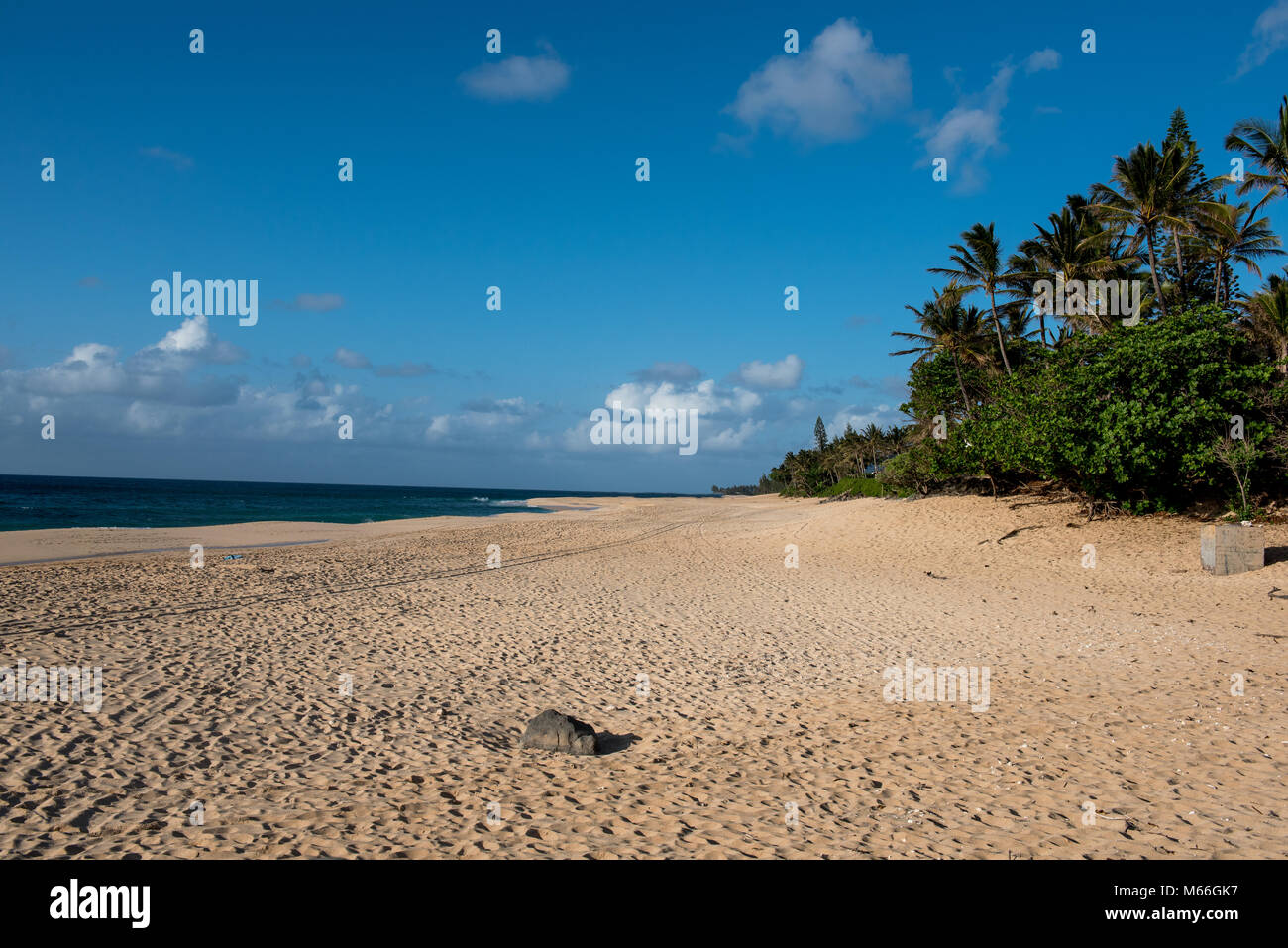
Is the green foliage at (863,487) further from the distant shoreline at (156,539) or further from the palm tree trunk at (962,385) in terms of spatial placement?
the distant shoreline at (156,539)

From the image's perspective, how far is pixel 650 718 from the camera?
755cm

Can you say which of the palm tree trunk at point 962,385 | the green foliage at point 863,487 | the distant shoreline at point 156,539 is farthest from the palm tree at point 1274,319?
the distant shoreline at point 156,539

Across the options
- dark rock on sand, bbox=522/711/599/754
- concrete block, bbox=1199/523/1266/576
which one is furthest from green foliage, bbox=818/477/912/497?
dark rock on sand, bbox=522/711/599/754

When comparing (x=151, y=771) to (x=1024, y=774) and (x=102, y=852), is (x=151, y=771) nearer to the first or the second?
(x=102, y=852)

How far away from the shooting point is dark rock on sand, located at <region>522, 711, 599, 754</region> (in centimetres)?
648

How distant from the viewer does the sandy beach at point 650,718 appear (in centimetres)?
477

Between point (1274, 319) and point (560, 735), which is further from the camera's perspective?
point (1274, 319)

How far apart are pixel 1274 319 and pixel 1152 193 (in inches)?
226

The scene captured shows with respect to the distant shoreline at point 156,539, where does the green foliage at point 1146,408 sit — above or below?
above

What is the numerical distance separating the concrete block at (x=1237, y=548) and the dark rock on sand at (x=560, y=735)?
1614 cm

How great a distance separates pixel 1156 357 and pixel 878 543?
9.44 meters

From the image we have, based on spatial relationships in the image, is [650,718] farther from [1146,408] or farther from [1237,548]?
[1146,408]

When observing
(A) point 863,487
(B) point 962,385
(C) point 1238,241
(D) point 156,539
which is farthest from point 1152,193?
(D) point 156,539
